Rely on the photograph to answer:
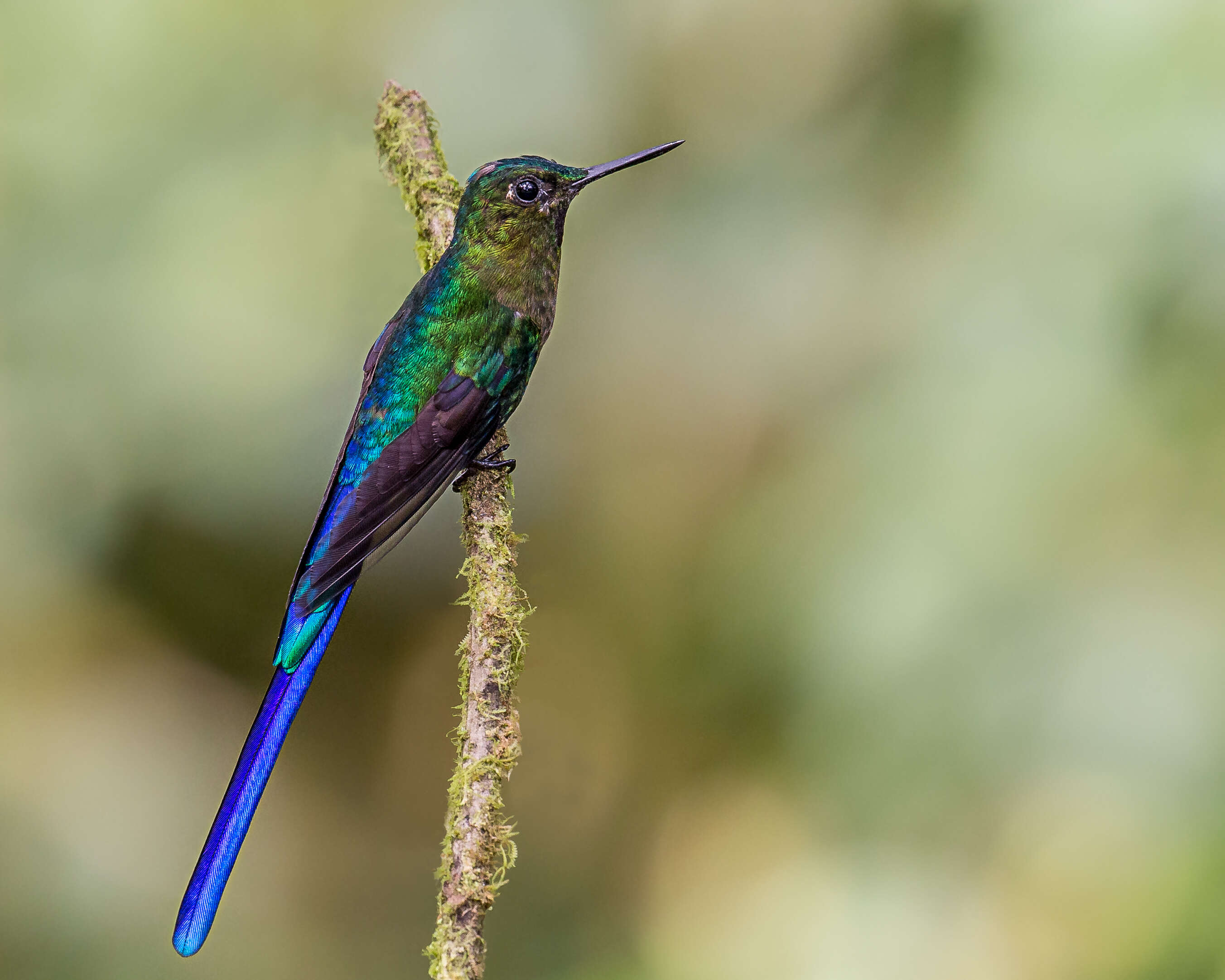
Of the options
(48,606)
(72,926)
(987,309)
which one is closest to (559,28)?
(987,309)

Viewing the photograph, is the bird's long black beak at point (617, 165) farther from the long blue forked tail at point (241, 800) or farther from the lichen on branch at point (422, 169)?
the long blue forked tail at point (241, 800)

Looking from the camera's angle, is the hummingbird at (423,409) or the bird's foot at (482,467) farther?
the bird's foot at (482,467)

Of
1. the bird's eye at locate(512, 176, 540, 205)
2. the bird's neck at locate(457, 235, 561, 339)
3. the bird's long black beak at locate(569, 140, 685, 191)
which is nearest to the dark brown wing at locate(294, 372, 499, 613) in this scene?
the bird's neck at locate(457, 235, 561, 339)

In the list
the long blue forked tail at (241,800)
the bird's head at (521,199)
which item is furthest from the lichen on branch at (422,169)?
the long blue forked tail at (241,800)

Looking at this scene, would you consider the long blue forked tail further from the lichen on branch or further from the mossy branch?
the lichen on branch

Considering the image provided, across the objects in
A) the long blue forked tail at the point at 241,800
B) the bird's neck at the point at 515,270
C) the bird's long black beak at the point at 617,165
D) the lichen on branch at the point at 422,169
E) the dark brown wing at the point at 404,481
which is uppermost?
the lichen on branch at the point at 422,169

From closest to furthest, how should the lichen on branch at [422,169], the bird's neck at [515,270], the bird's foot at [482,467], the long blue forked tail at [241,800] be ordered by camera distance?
the long blue forked tail at [241,800]
the bird's foot at [482,467]
the bird's neck at [515,270]
the lichen on branch at [422,169]

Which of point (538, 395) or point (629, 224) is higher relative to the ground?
point (629, 224)

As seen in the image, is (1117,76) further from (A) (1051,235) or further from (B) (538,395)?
(B) (538,395)
